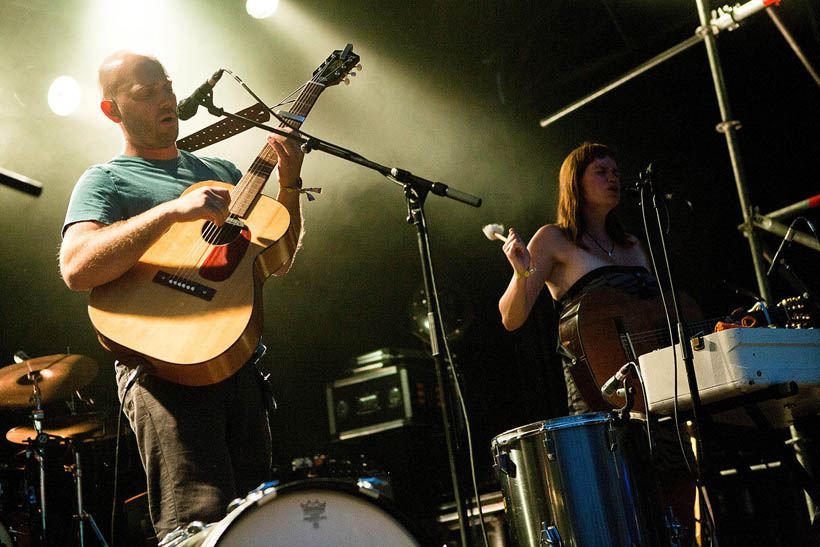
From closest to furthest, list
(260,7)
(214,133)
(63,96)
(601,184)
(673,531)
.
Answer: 1. (673,531)
2. (214,133)
3. (601,184)
4. (63,96)
5. (260,7)

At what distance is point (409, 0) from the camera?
539cm

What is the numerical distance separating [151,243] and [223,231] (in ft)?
0.97

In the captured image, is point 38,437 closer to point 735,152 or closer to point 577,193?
point 577,193

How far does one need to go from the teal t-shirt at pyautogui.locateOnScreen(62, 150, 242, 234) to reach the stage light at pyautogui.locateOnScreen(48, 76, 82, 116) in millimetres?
2621

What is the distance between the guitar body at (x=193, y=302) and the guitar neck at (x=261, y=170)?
54 millimetres

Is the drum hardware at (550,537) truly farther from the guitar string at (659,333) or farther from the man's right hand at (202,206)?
the man's right hand at (202,206)

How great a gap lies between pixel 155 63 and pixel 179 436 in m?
1.37

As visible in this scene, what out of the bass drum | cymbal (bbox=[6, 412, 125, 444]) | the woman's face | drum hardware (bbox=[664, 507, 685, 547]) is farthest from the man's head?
cymbal (bbox=[6, 412, 125, 444])

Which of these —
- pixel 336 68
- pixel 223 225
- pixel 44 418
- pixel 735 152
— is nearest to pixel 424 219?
pixel 223 225

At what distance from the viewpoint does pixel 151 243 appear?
2178 mm

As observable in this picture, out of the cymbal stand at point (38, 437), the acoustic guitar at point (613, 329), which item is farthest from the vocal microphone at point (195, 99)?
the cymbal stand at point (38, 437)

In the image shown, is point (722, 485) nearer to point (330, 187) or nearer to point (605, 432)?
point (605, 432)

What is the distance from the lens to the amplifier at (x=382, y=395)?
576 cm

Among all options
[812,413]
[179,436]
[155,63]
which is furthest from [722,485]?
[155,63]
